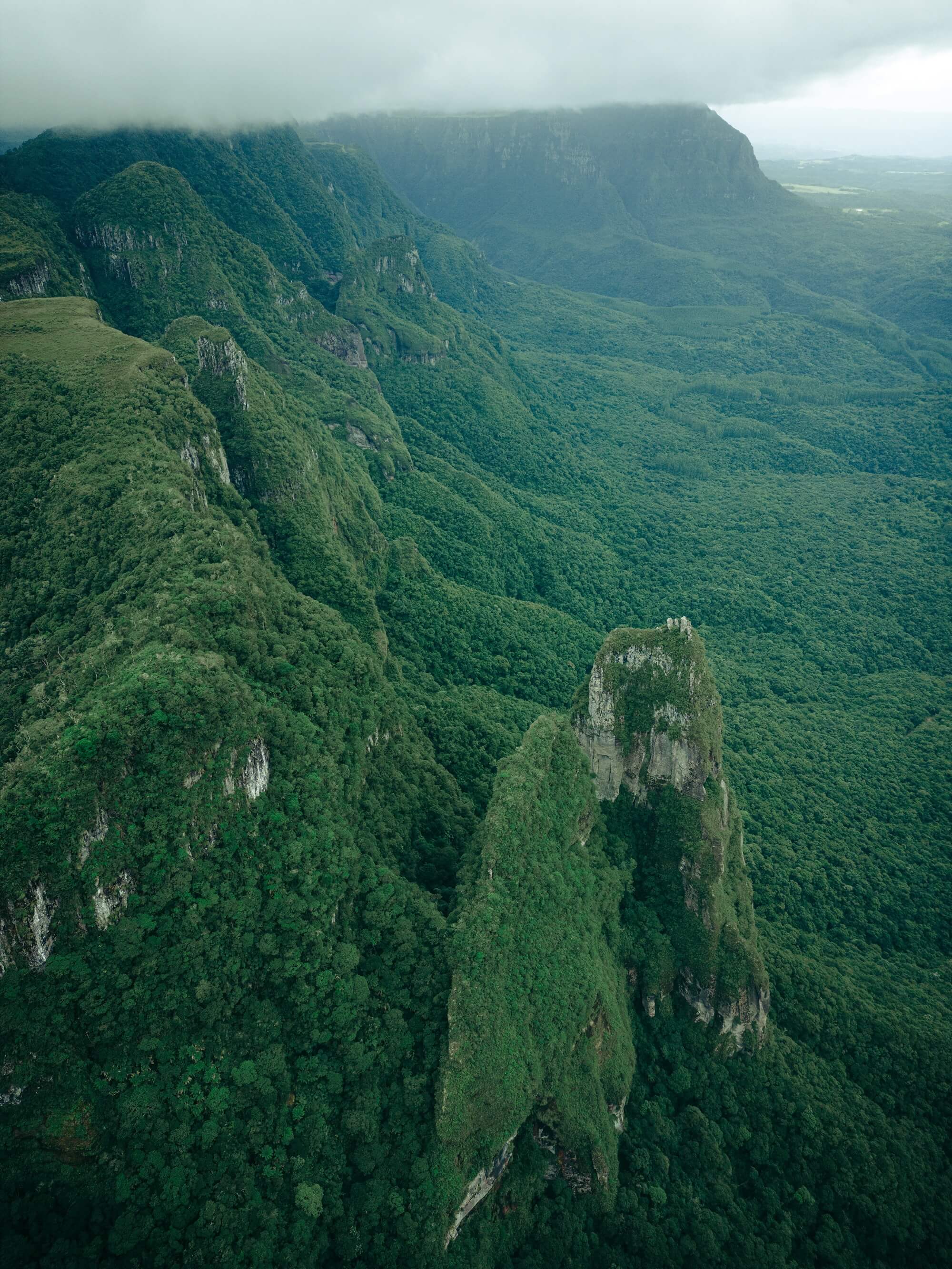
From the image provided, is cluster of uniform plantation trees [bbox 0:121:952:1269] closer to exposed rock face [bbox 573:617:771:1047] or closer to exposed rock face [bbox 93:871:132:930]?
exposed rock face [bbox 93:871:132:930]

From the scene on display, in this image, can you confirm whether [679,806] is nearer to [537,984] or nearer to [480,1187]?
[537,984]

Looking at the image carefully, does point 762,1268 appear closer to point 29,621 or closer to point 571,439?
point 29,621

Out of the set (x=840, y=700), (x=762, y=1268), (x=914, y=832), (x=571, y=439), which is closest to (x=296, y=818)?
(x=762, y=1268)

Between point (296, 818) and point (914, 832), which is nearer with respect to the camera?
point (296, 818)

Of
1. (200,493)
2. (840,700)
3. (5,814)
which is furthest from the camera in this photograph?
(840,700)

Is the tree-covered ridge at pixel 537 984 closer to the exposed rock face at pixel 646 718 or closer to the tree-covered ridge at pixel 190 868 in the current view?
the tree-covered ridge at pixel 190 868

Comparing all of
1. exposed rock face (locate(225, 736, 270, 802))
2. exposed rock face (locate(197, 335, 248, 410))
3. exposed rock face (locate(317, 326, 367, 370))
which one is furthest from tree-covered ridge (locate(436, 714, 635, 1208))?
exposed rock face (locate(317, 326, 367, 370))
